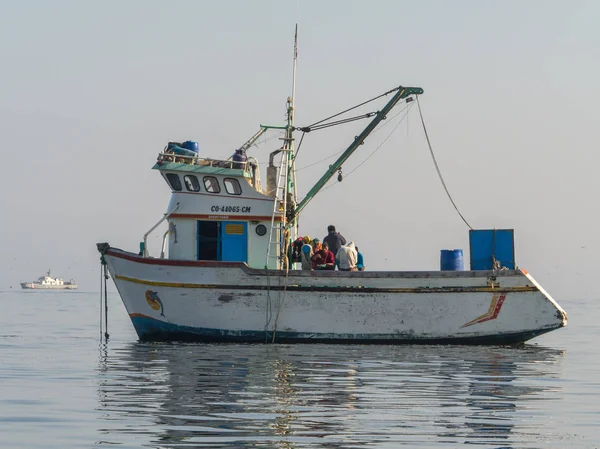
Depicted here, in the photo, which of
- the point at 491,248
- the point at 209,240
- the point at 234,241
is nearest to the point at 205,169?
the point at 209,240

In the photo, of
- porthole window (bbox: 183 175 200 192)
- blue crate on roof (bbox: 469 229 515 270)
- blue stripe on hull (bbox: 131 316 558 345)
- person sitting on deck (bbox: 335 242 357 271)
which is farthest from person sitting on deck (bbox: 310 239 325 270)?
blue crate on roof (bbox: 469 229 515 270)

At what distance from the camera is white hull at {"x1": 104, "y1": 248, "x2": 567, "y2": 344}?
2475cm

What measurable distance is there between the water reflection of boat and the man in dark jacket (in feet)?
11.7

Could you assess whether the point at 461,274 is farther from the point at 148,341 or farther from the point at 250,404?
the point at 250,404

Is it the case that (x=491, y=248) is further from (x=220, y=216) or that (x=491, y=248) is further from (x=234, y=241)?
(x=220, y=216)

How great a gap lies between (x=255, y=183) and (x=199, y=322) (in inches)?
154

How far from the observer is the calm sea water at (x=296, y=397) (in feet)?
37.7

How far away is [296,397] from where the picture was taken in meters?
14.8

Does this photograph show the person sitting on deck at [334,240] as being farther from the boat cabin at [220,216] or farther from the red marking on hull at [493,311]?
the red marking on hull at [493,311]

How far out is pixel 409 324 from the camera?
25.1m

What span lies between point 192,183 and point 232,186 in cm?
101

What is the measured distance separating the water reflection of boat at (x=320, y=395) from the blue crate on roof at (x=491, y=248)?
104 inches

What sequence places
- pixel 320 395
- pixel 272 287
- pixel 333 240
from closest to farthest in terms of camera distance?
pixel 320 395
pixel 272 287
pixel 333 240

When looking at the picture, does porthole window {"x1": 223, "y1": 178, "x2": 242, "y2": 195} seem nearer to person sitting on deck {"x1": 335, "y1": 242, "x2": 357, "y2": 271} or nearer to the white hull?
the white hull
